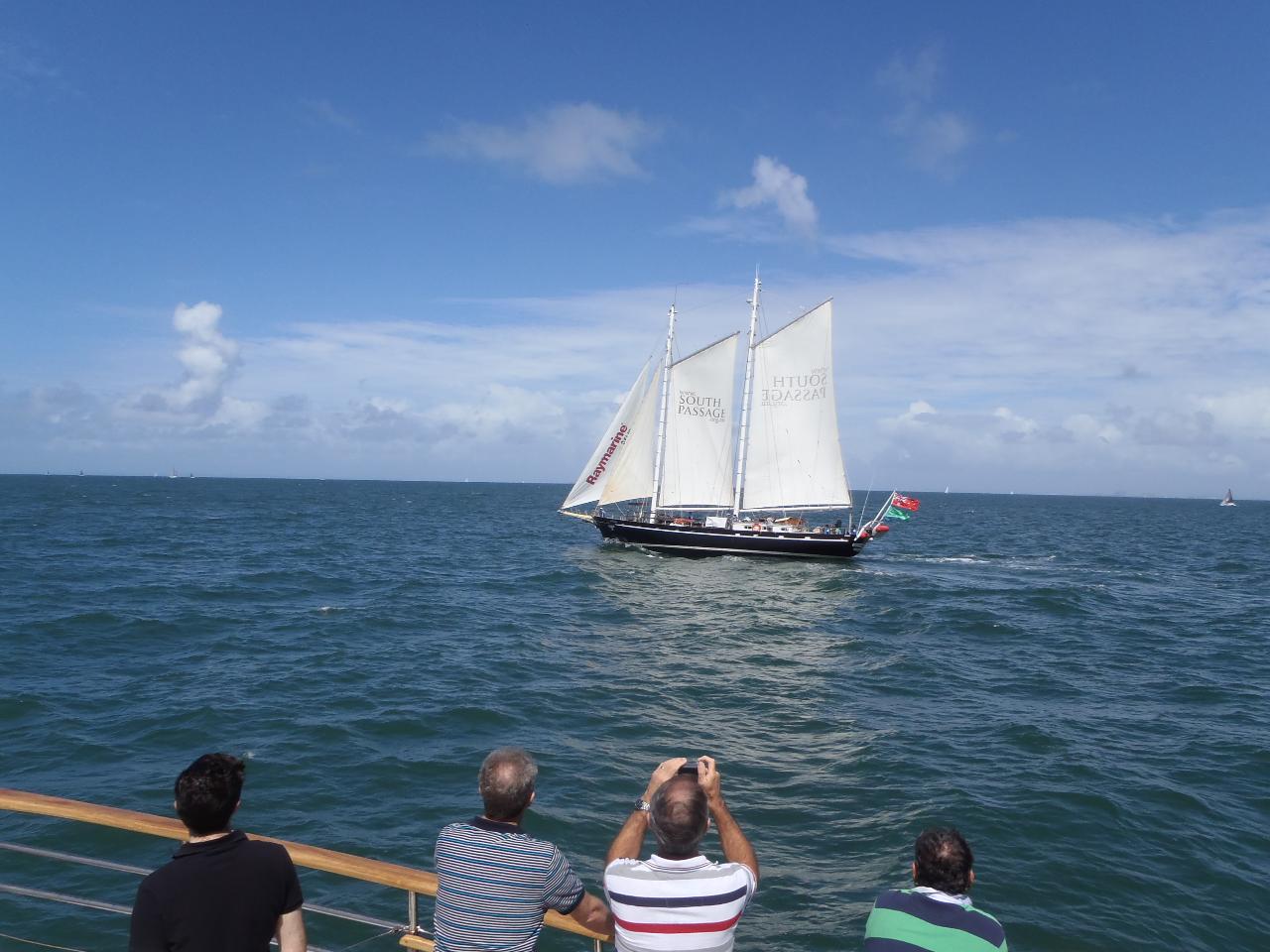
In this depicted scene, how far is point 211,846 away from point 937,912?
10.3 ft

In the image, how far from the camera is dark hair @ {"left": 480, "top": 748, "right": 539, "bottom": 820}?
3793 mm

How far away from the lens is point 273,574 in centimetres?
3819

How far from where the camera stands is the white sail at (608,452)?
5112 centimetres

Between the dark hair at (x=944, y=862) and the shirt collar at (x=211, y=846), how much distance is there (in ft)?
9.84

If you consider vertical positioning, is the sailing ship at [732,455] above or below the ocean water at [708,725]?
above

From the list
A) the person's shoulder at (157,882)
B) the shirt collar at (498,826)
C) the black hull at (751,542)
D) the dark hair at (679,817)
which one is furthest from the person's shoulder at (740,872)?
the black hull at (751,542)

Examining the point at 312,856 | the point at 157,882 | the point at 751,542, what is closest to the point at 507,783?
the point at 312,856

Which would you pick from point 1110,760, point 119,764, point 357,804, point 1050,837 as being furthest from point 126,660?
point 1110,760

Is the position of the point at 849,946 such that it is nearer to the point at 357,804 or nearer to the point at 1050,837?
the point at 1050,837

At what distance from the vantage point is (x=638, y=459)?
2085 inches

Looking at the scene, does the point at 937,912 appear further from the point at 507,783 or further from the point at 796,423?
the point at 796,423

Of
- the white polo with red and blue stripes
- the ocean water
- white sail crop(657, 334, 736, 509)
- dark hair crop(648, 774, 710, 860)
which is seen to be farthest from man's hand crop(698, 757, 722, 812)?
white sail crop(657, 334, 736, 509)

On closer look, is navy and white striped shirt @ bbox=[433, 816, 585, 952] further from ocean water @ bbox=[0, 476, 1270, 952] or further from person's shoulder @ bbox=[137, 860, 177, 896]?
ocean water @ bbox=[0, 476, 1270, 952]

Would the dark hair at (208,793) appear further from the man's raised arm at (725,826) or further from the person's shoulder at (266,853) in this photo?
the man's raised arm at (725,826)
